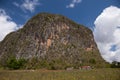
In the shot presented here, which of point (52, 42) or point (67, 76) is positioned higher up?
point (52, 42)

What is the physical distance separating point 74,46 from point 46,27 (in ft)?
68.7

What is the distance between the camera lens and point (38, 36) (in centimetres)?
15250

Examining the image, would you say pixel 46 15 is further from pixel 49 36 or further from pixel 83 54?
pixel 83 54

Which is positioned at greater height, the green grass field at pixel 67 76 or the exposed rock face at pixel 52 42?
the exposed rock face at pixel 52 42

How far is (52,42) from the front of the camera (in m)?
148

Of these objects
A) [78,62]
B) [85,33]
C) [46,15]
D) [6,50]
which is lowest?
[78,62]

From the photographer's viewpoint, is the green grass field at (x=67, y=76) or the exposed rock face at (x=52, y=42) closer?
the green grass field at (x=67, y=76)

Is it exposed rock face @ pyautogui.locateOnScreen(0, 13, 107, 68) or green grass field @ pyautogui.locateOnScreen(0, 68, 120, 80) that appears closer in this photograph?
green grass field @ pyautogui.locateOnScreen(0, 68, 120, 80)

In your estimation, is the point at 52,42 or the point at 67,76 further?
the point at 52,42

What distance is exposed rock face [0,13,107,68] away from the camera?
5645 inches

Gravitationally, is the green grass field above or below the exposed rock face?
below

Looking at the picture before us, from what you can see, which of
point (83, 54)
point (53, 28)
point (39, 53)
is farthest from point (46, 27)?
point (83, 54)

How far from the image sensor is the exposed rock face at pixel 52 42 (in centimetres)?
14338

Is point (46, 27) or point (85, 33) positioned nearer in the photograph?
point (46, 27)
